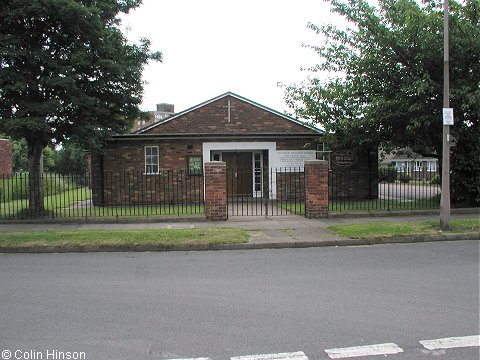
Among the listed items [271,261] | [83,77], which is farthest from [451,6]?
[83,77]

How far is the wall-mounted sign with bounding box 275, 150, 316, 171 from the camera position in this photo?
19.0 meters

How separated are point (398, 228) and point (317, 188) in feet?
10.6

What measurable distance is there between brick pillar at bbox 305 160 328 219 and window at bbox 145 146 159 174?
8220 millimetres

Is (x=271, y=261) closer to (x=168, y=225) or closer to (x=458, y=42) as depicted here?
(x=168, y=225)

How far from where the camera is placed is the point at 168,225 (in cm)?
1191

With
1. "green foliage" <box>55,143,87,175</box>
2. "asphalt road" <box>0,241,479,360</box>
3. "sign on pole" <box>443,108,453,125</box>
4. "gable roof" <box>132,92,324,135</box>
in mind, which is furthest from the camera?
"green foliage" <box>55,143,87,175</box>

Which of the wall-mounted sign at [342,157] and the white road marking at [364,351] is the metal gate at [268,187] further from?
the white road marking at [364,351]

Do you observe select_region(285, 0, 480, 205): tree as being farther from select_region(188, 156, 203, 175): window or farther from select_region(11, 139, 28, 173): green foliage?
select_region(11, 139, 28, 173): green foliage

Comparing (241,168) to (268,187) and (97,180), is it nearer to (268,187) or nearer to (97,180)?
(268,187)

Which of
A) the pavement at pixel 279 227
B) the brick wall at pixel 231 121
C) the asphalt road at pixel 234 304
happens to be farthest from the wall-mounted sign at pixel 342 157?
the asphalt road at pixel 234 304

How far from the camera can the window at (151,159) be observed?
18.6 metres

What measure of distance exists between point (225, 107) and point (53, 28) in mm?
8523

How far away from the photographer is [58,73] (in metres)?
12.5

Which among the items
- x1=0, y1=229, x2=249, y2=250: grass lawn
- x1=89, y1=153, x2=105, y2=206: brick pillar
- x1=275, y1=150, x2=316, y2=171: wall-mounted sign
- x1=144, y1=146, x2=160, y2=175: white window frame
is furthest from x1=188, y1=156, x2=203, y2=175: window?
x1=0, y1=229, x2=249, y2=250: grass lawn
